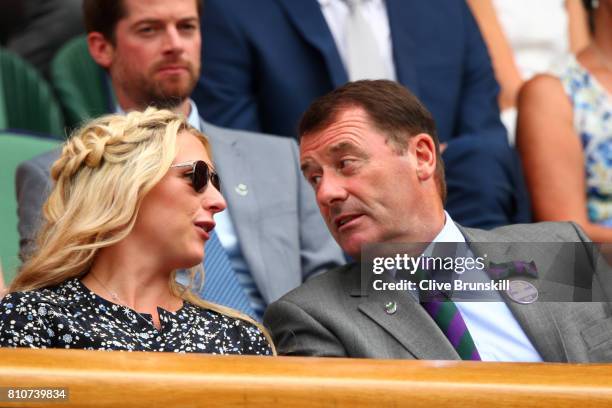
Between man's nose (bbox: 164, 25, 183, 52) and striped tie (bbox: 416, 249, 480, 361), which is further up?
man's nose (bbox: 164, 25, 183, 52)

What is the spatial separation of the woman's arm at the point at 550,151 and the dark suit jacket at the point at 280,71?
10cm

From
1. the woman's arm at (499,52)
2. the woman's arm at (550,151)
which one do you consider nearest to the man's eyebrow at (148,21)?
the woman's arm at (550,151)

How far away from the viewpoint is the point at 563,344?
95.1 inches

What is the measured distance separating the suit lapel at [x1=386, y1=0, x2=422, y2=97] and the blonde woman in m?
1.27

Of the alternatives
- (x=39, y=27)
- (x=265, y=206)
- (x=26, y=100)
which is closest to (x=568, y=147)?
(x=265, y=206)

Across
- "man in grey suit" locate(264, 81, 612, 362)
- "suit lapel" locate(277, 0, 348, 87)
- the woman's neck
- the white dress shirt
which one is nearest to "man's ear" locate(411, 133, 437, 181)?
"man in grey suit" locate(264, 81, 612, 362)

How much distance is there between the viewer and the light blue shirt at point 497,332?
244cm

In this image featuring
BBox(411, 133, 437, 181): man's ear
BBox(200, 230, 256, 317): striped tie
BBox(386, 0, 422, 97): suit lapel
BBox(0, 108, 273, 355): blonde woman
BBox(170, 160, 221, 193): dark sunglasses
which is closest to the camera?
BBox(0, 108, 273, 355): blonde woman

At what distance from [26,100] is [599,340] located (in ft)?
7.01

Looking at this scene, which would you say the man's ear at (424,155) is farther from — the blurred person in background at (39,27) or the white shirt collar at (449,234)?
the blurred person in background at (39,27)

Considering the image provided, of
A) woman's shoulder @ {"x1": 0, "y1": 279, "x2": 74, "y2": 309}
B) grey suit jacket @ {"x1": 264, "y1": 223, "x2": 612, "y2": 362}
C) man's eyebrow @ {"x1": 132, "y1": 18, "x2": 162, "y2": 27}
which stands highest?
man's eyebrow @ {"x1": 132, "y1": 18, "x2": 162, "y2": 27}

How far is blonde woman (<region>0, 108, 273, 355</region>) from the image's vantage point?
2.31 m

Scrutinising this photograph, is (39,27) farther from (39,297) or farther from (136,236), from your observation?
(39,297)

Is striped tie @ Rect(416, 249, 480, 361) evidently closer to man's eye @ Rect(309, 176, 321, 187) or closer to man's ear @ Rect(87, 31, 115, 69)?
man's eye @ Rect(309, 176, 321, 187)
